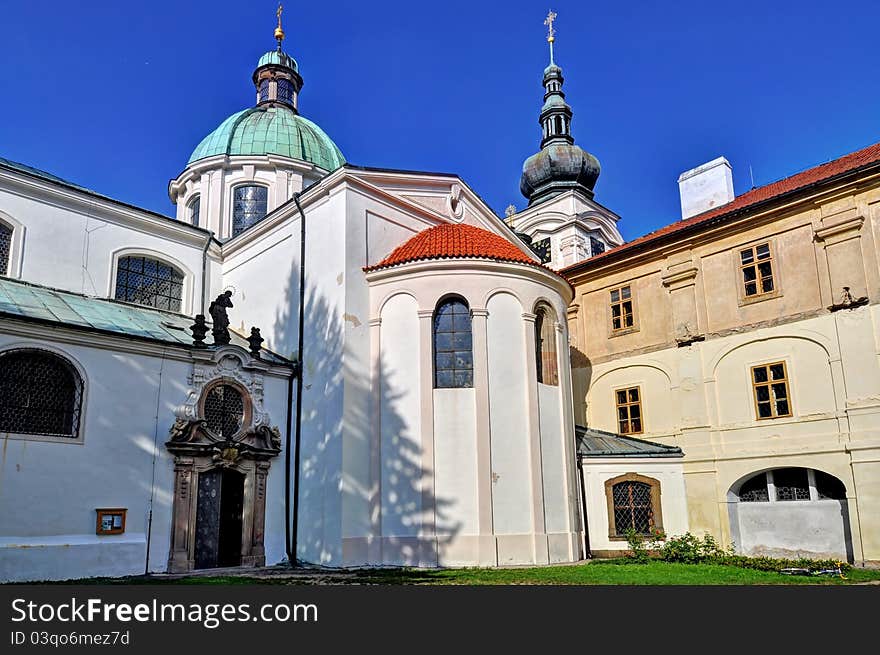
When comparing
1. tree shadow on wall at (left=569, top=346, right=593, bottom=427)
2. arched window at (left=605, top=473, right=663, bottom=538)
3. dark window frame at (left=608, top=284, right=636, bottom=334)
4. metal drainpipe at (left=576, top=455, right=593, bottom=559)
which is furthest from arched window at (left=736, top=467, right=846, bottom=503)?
dark window frame at (left=608, top=284, right=636, bottom=334)

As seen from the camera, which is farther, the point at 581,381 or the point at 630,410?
the point at 581,381

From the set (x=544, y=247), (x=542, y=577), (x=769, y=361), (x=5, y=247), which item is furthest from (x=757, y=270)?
(x=5, y=247)

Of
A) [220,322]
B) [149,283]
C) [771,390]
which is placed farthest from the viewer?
[149,283]

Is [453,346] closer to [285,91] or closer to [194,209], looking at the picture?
[194,209]

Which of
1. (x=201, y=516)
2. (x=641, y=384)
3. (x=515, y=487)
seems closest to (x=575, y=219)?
(x=641, y=384)

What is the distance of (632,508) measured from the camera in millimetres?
18297

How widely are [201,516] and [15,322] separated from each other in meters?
4.93

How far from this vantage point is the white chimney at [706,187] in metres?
23.2

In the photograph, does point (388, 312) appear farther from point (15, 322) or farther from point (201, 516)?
point (15, 322)

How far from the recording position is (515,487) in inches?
593

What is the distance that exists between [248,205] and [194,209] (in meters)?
2.18

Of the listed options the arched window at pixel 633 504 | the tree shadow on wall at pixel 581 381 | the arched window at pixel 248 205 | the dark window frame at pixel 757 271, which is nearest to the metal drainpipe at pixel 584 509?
the arched window at pixel 633 504

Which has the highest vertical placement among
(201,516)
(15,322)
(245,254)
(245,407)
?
(245,254)

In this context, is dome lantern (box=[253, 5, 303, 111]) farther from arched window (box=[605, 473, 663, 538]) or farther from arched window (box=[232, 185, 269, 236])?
arched window (box=[605, 473, 663, 538])
